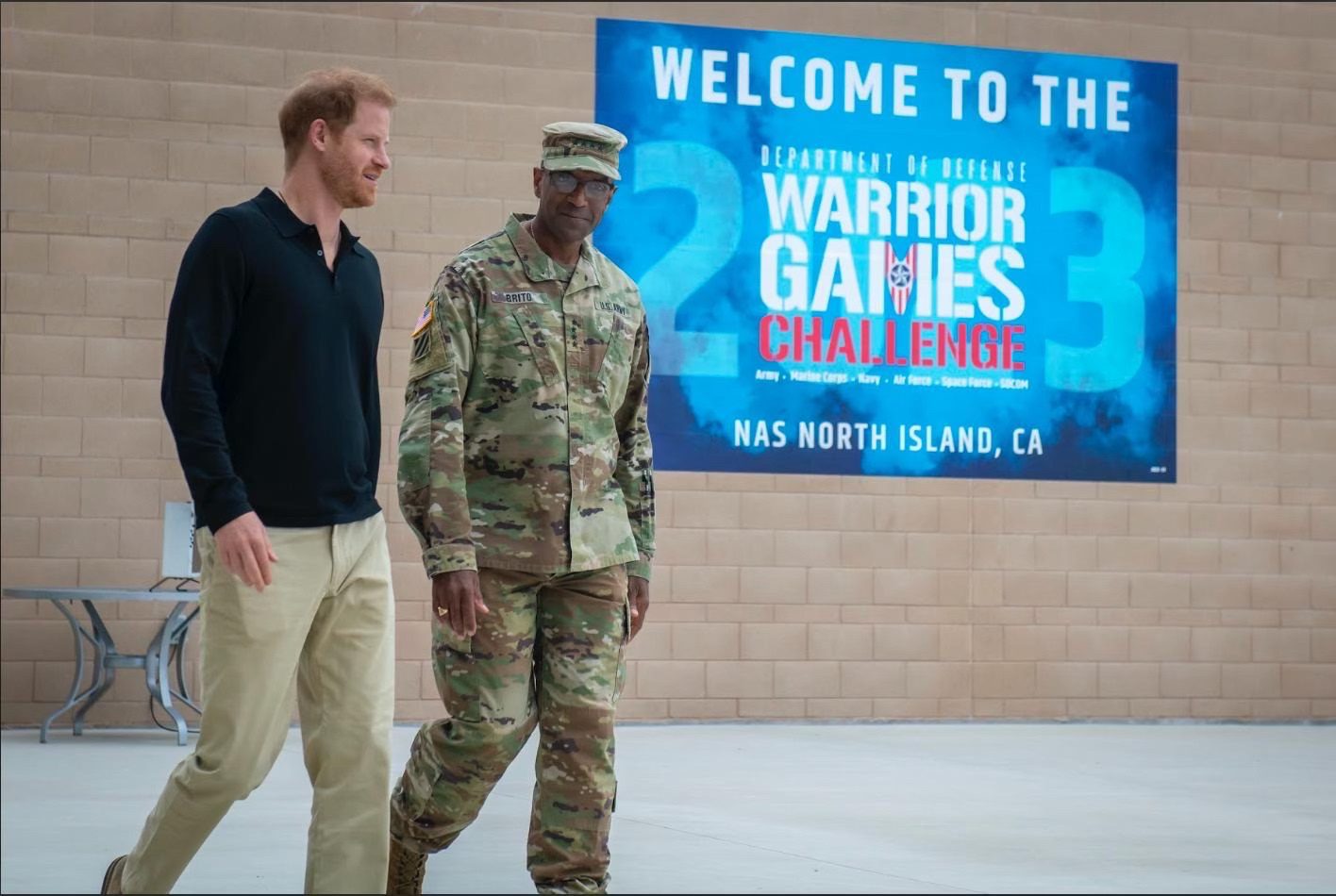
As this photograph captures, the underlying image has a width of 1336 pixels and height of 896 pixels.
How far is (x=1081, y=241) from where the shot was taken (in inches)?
383

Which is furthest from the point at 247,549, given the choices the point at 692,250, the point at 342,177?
the point at 692,250

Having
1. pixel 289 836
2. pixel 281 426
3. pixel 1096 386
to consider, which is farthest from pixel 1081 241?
pixel 281 426

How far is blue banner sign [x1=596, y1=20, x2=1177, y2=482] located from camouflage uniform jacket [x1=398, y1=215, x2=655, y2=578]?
526 centimetres

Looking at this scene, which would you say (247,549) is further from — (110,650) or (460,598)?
(110,650)

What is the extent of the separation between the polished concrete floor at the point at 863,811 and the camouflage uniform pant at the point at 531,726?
62cm

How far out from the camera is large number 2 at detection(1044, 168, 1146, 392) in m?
9.66

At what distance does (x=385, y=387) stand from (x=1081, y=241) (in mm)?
3774

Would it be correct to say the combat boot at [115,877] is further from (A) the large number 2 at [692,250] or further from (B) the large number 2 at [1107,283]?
(B) the large number 2 at [1107,283]

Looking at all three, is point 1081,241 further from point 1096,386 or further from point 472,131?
point 472,131

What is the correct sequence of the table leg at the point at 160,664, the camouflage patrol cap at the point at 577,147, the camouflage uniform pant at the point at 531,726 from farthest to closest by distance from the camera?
the table leg at the point at 160,664 → the camouflage patrol cap at the point at 577,147 → the camouflage uniform pant at the point at 531,726

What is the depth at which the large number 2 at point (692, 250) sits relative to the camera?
916 cm

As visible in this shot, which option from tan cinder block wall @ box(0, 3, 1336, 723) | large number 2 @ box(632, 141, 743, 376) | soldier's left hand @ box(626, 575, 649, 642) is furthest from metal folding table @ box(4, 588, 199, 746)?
soldier's left hand @ box(626, 575, 649, 642)

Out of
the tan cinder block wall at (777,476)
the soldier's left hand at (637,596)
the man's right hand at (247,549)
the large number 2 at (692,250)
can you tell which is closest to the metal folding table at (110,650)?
the tan cinder block wall at (777,476)

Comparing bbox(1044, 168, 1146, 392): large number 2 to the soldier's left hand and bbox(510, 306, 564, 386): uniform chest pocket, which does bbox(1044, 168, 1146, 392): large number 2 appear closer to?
the soldier's left hand
